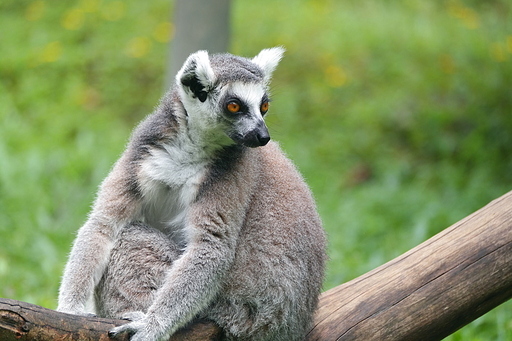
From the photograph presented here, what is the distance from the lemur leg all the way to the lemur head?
0.84 metres

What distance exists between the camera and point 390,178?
9.37 meters

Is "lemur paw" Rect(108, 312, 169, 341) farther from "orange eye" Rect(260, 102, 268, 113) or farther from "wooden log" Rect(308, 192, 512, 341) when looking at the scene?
"orange eye" Rect(260, 102, 268, 113)

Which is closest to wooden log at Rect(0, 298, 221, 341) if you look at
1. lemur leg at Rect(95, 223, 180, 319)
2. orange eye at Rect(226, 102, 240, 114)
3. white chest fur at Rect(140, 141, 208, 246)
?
lemur leg at Rect(95, 223, 180, 319)

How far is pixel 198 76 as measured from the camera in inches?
164

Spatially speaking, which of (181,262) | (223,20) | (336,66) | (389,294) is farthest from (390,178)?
(181,262)

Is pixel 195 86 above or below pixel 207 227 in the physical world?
above

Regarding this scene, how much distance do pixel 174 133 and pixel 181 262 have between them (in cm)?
91

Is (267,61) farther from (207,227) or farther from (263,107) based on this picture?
(207,227)

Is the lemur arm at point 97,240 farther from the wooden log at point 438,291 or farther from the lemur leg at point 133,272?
the wooden log at point 438,291

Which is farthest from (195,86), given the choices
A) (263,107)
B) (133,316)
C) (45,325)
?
(45,325)

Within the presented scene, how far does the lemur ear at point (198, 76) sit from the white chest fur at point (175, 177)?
1.36ft

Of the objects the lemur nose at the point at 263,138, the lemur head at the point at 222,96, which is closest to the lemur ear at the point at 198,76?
the lemur head at the point at 222,96

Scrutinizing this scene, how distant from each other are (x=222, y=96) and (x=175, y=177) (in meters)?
0.64

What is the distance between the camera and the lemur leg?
13.1ft
